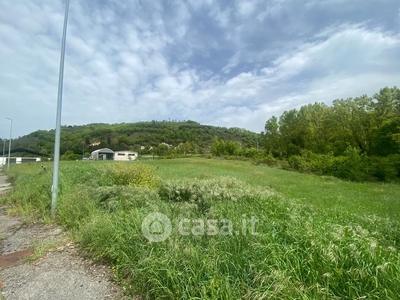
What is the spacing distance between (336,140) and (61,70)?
30.9m

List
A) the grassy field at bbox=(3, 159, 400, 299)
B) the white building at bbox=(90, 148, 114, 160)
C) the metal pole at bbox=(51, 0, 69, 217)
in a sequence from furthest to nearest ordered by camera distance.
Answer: the white building at bbox=(90, 148, 114, 160), the metal pole at bbox=(51, 0, 69, 217), the grassy field at bbox=(3, 159, 400, 299)

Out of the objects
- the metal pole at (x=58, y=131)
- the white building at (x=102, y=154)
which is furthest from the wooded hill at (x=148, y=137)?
the metal pole at (x=58, y=131)

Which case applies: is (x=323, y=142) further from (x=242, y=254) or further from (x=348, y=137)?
(x=242, y=254)

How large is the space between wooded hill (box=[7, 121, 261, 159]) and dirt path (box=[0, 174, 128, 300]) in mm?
53385

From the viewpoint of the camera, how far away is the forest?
18062 millimetres

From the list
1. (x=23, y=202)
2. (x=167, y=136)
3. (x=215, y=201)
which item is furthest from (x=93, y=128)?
(x=215, y=201)

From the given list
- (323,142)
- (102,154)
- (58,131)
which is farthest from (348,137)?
(102,154)

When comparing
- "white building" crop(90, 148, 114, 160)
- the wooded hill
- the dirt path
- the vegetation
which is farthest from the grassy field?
"white building" crop(90, 148, 114, 160)

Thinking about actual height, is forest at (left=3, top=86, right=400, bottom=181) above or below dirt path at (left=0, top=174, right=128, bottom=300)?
above

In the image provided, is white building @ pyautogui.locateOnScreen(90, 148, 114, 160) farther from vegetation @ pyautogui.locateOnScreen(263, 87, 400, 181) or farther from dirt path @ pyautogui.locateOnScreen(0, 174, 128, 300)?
dirt path @ pyautogui.locateOnScreen(0, 174, 128, 300)

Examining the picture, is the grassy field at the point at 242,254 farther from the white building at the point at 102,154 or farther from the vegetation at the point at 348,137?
the white building at the point at 102,154

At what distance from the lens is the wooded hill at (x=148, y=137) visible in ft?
187

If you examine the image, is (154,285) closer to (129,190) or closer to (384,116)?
(129,190)

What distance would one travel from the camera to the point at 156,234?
3010mm
